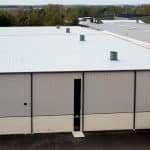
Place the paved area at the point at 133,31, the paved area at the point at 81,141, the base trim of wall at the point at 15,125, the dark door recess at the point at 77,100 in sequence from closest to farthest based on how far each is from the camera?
the paved area at the point at 81,141
the base trim of wall at the point at 15,125
the dark door recess at the point at 77,100
the paved area at the point at 133,31

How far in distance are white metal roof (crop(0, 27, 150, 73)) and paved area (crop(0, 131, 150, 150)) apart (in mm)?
2380

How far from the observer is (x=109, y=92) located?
16.3 m

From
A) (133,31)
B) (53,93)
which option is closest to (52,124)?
(53,93)

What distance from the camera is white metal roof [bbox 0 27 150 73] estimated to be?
1667cm

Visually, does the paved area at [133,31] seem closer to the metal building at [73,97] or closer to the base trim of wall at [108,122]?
the metal building at [73,97]

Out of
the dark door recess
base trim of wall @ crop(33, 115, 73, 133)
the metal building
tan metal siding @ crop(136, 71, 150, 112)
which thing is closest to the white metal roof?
the metal building

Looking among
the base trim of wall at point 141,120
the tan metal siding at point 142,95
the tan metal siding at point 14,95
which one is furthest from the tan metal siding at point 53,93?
the base trim of wall at point 141,120

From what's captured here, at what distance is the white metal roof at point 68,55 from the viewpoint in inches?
656

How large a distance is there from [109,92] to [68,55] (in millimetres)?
4271

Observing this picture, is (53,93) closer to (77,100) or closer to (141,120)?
(77,100)

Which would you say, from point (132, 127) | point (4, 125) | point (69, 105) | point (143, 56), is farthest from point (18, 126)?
point (143, 56)

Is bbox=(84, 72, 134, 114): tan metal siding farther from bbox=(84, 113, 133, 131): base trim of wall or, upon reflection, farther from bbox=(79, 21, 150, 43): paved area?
bbox=(79, 21, 150, 43): paved area

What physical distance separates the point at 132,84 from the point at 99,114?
1.64m

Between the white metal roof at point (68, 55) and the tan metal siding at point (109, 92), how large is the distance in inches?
13.0
